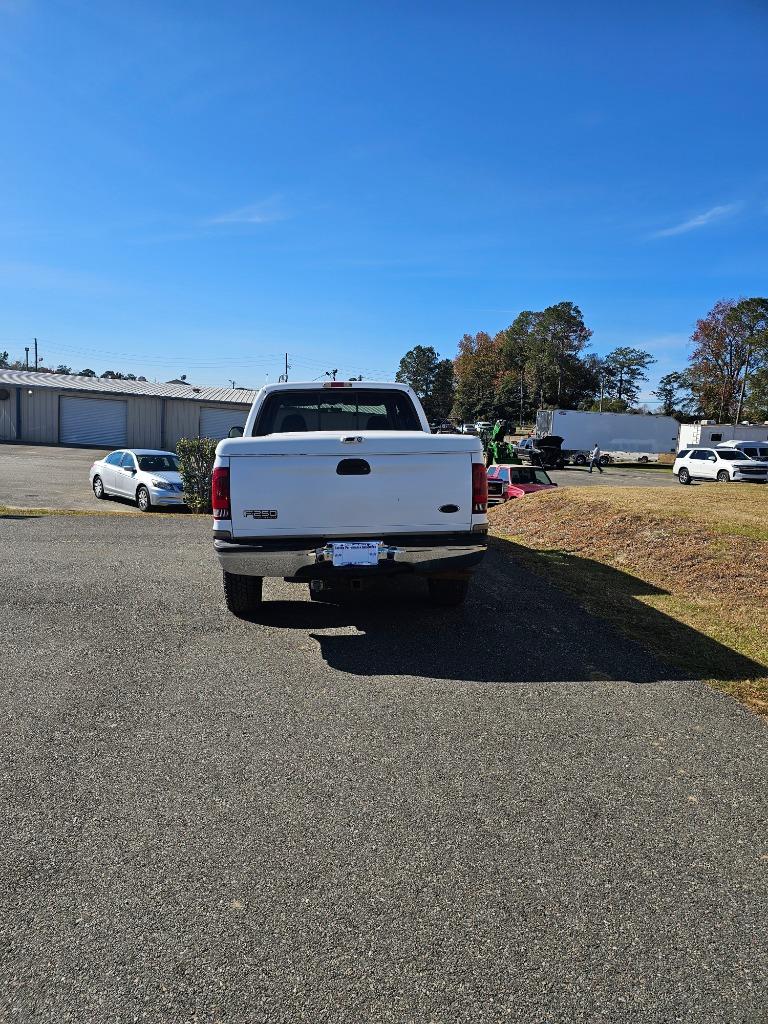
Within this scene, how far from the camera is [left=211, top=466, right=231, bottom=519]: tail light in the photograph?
5504 mm

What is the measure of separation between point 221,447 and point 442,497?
68.1 inches

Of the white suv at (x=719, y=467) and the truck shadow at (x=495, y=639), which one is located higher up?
the white suv at (x=719, y=467)

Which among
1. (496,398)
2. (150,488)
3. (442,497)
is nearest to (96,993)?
(442,497)

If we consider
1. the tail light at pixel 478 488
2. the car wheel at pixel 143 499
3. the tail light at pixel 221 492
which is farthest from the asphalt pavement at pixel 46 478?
the tail light at pixel 478 488

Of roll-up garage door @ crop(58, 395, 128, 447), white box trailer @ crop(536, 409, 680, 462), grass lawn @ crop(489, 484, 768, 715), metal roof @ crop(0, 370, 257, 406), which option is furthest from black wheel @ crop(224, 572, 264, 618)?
white box trailer @ crop(536, 409, 680, 462)

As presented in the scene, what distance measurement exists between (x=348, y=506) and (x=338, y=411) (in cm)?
243

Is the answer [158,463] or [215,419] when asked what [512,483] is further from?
A: [215,419]

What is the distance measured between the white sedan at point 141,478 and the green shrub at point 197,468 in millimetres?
868

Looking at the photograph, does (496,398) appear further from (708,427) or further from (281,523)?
(281,523)

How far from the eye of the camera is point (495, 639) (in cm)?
600

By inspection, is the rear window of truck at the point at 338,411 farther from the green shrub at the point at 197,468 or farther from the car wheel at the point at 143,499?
the car wheel at the point at 143,499

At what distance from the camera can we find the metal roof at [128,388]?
42000 mm

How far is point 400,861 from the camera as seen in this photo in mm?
2855

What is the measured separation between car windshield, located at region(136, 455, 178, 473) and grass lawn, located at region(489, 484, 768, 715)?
795 centimetres
